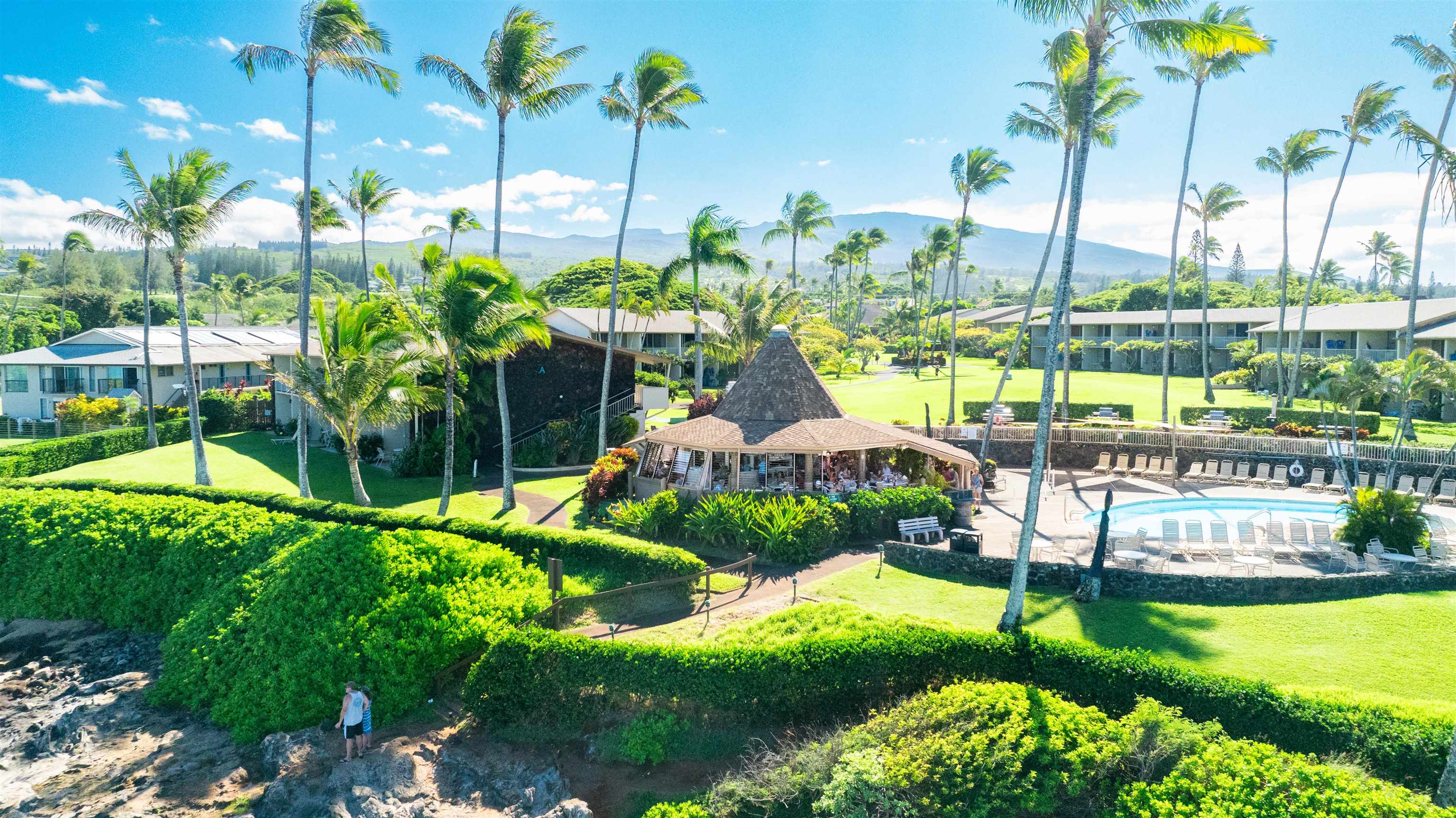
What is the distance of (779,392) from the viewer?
2634 centimetres

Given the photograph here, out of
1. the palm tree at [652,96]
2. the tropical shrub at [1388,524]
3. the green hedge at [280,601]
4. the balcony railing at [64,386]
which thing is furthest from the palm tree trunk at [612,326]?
the balcony railing at [64,386]

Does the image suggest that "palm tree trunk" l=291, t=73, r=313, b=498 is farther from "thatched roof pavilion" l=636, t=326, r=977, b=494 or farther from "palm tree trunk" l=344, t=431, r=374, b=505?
"thatched roof pavilion" l=636, t=326, r=977, b=494

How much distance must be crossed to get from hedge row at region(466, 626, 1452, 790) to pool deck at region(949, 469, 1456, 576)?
681 cm

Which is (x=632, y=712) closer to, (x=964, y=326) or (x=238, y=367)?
(x=238, y=367)

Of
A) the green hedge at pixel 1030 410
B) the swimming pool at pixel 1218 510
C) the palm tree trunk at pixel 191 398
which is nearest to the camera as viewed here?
the swimming pool at pixel 1218 510

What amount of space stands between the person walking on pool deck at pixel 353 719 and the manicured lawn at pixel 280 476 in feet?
36.9

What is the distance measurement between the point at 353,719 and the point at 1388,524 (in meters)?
21.7

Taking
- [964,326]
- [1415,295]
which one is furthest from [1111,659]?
Answer: [964,326]

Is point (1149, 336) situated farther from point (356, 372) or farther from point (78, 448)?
point (78, 448)

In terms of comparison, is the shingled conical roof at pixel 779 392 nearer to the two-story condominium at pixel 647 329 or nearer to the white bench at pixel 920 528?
the white bench at pixel 920 528

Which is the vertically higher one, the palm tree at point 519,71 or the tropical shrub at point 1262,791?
the palm tree at point 519,71

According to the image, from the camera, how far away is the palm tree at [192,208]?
84.5 ft

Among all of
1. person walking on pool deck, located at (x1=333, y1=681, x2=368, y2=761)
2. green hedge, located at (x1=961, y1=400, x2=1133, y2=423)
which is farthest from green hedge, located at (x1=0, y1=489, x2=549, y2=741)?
green hedge, located at (x1=961, y1=400, x2=1133, y2=423)

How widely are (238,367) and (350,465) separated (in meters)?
30.1
